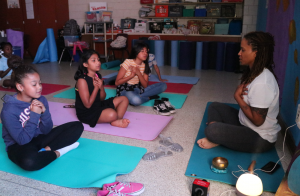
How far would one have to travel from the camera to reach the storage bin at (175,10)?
6.07 metres

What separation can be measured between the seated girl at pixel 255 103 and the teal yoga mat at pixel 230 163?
5 cm

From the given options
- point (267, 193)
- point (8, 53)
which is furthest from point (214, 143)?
point (8, 53)

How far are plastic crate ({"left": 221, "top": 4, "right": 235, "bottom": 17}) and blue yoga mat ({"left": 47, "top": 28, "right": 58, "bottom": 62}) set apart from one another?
14.2 ft

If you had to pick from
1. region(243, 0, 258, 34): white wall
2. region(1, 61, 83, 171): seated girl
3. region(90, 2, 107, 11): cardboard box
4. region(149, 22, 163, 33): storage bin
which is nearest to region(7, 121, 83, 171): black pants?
region(1, 61, 83, 171): seated girl

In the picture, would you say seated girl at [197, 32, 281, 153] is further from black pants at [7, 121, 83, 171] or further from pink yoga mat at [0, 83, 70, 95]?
pink yoga mat at [0, 83, 70, 95]

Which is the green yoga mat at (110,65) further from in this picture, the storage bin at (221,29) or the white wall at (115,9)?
the storage bin at (221,29)

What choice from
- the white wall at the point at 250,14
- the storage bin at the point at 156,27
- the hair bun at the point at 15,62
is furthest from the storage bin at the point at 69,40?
the white wall at the point at 250,14

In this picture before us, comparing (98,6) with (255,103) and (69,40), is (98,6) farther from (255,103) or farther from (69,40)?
(255,103)

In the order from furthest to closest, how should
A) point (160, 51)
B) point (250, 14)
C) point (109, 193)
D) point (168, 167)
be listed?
point (160, 51), point (250, 14), point (168, 167), point (109, 193)

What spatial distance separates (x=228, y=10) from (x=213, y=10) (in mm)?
331

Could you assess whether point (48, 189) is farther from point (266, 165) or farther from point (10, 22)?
point (10, 22)

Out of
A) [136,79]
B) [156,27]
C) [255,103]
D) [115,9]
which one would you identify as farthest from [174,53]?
[255,103]

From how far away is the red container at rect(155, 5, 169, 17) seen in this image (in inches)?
244

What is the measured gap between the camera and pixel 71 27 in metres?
6.76
